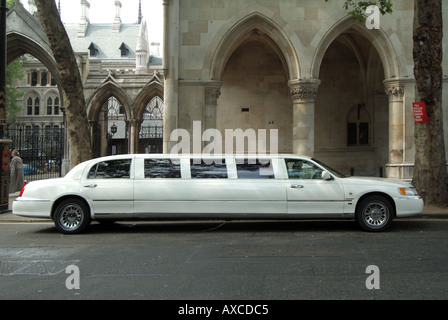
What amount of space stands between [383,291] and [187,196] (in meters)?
4.92

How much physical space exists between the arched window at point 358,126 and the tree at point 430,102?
958cm

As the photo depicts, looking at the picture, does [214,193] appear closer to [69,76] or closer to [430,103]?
[430,103]

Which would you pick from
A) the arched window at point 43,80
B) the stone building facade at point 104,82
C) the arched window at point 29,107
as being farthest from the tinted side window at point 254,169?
the arched window at point 29,107

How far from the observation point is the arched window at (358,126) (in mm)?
21109

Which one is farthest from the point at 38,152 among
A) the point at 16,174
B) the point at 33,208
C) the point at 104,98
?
the point at 33,208

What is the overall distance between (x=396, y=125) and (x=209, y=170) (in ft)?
31.5

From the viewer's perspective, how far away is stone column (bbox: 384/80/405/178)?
16.3 meters

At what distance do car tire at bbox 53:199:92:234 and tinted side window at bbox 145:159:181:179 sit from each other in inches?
55.9

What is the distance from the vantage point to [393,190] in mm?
8906

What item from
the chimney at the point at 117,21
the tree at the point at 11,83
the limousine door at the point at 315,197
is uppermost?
the chimney at the point at 117,21

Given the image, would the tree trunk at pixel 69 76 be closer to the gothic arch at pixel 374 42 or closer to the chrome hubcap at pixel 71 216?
the chrome hubcap at pixel 71 216
